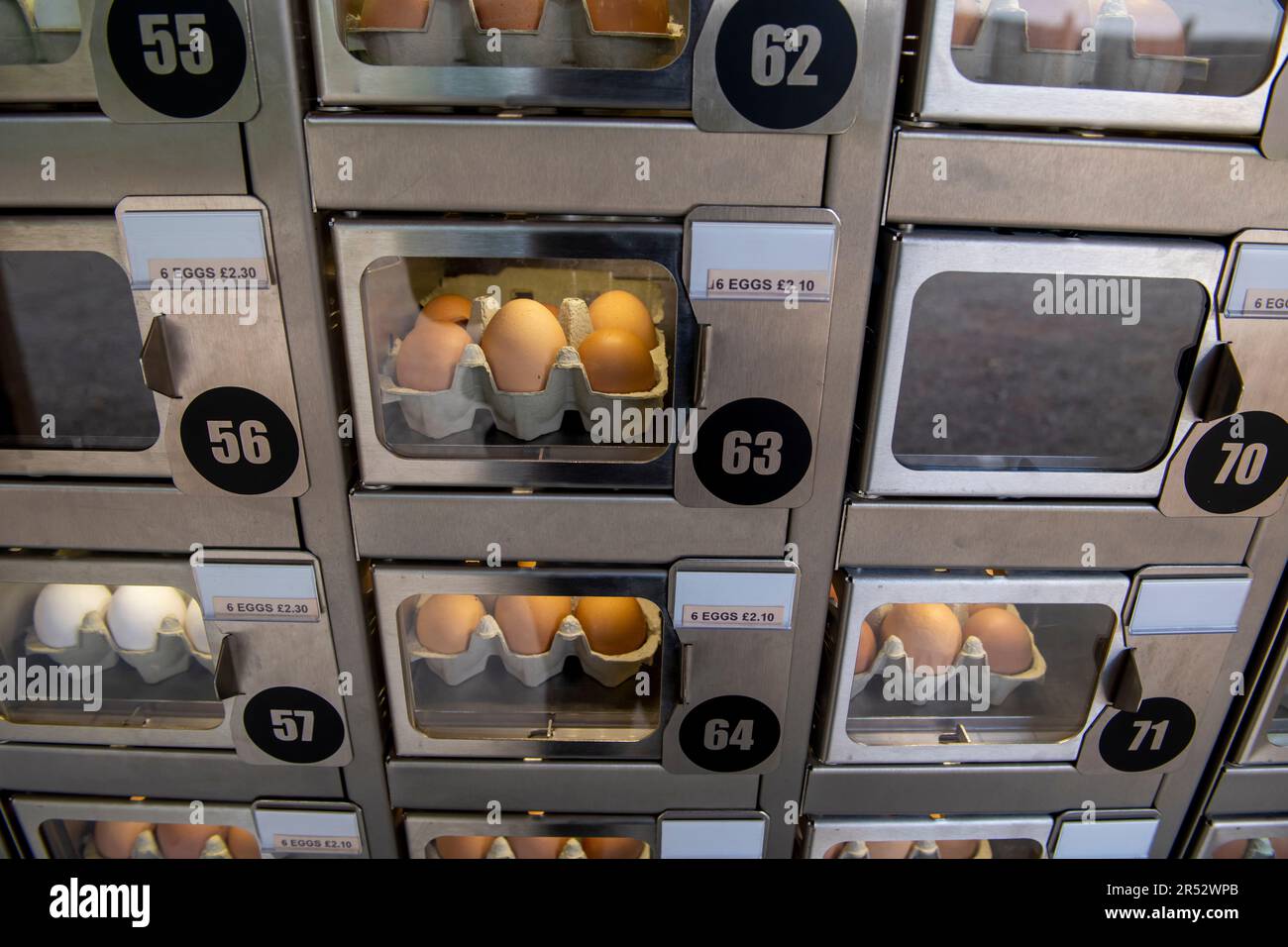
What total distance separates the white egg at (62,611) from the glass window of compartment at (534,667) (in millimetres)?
505

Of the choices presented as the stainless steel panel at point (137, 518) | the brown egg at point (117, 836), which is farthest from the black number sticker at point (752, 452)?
the brown egg at point (117, 836)

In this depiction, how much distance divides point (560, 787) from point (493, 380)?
66 centimetres

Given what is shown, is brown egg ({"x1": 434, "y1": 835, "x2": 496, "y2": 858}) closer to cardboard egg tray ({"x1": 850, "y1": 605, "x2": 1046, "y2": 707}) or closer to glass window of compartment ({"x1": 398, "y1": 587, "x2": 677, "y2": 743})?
glass window of compartment ({"x1": 398, "y1": 587, "x2": 677, "y2": 743})

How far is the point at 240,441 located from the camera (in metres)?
1.07

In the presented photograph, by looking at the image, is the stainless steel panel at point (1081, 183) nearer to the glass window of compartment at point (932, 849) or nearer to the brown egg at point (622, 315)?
the brown egg at point (622, 315)

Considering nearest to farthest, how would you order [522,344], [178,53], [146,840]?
1. [178,53]
2. [522,344]
3. [146,840]

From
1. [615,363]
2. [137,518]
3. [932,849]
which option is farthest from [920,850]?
[137,518]

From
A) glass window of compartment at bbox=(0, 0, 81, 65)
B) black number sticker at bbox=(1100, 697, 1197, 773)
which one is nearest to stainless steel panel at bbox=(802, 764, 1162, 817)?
black number sticker at bbox=(1100, 697, 1197, 773)

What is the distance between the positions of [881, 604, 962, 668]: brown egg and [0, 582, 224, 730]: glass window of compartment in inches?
43.0

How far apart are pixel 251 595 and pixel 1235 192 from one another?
1.41m

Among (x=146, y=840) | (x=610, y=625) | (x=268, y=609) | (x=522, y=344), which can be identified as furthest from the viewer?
(x=146, y=840)

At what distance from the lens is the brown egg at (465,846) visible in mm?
1425

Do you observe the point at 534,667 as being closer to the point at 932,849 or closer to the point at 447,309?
the point at 447,309
